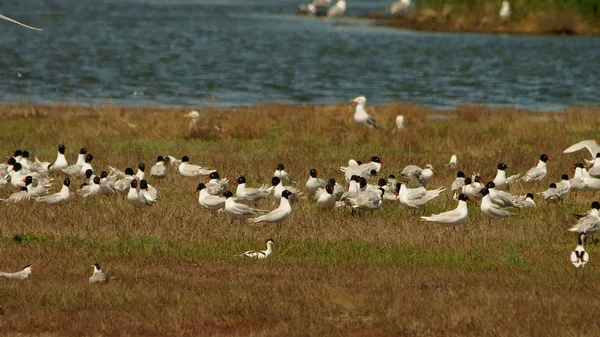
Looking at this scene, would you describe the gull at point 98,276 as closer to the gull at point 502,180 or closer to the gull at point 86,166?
the gull at point 86,166

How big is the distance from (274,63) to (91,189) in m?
39.1

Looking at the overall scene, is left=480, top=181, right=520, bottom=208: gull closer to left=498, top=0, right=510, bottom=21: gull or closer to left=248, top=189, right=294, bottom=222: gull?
left=248, top=189, right=294, bottom=222: gull

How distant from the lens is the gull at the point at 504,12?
70106mm

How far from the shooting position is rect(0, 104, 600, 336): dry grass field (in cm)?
1080

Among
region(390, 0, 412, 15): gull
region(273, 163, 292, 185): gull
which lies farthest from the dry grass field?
region(390, 0, 412, 15): gull

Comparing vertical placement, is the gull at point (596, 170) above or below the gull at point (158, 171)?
above

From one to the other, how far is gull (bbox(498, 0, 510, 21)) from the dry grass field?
47.9 m

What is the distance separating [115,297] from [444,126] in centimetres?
1799

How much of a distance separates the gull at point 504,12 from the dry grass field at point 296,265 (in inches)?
1887

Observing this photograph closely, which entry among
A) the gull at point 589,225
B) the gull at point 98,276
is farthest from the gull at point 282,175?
the gull at point 98,276

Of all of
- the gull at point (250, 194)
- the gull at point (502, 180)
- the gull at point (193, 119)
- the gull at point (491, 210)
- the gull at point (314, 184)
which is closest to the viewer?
the gull at point (491, 210)

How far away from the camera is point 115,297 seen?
11.4 metres

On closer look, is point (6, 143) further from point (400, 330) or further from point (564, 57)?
point (564, 57)

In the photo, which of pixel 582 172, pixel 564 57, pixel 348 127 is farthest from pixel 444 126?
pixel 564 57
